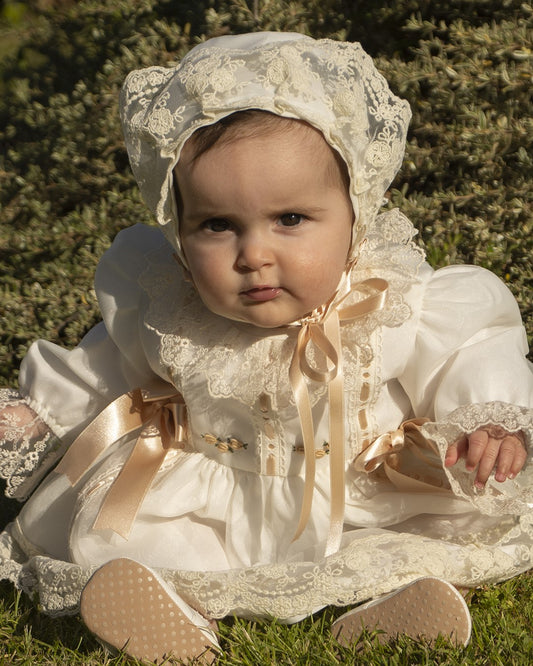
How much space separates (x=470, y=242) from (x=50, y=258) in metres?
1.69

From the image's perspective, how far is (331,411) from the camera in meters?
2.31

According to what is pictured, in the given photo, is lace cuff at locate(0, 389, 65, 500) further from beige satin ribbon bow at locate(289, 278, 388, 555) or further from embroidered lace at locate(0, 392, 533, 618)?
beige satin ribbon bow at locate(289, 278, 388, 555)

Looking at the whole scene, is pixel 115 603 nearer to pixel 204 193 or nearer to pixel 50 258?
pixel 204 193

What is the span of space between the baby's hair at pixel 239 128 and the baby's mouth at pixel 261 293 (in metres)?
0.32

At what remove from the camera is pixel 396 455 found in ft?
8.04

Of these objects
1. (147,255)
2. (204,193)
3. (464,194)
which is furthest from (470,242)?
(204,193)

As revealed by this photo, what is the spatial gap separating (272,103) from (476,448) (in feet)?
2.93

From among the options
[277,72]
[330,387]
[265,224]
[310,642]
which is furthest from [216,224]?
[310,642]

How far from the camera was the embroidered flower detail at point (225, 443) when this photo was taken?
247cm

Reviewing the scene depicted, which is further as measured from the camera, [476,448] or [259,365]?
[259,365]

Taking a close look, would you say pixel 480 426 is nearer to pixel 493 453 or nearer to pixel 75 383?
pixel 493 453

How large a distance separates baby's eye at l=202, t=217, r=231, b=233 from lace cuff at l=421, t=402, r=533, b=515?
655 mm

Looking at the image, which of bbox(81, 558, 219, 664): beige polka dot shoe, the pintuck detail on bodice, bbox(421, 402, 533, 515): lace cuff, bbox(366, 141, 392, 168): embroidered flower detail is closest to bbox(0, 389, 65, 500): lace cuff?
the pintuck detail on bodice

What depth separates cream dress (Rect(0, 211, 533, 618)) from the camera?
2221 mm
